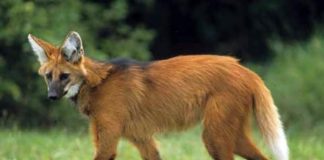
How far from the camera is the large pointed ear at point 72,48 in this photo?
728cm

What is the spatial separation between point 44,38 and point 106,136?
4.76 meters

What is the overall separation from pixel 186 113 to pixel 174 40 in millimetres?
10588

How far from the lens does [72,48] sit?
7.32 meters

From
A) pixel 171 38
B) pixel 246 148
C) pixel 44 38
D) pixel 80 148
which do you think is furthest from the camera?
pixel 171 38

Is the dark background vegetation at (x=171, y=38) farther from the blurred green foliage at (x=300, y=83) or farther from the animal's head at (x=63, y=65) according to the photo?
the animal's head at (x=63, y=65)

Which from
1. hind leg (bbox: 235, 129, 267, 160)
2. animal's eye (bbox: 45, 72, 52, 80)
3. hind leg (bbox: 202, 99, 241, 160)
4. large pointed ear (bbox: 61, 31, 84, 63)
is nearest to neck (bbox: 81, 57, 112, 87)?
large pointed ear (bbox: 61, 31, 84, 63)

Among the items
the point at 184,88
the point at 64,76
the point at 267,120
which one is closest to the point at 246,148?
the point at 267,120

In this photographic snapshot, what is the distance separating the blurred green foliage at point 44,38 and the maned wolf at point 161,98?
4.42 metres

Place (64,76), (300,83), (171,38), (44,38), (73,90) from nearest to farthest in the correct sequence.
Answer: (64,76), (73,90), (44,38), (300,83), (171,38)

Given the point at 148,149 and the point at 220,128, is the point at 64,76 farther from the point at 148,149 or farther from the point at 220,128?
the point at 220,128

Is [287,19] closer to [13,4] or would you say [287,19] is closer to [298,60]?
[298,60]

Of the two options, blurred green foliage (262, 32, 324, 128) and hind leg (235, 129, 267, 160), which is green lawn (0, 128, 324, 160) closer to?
hind leg (235, 129, 267, 160)

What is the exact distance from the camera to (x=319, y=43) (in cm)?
1462

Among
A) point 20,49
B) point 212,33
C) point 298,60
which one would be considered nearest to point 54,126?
point 20,49
